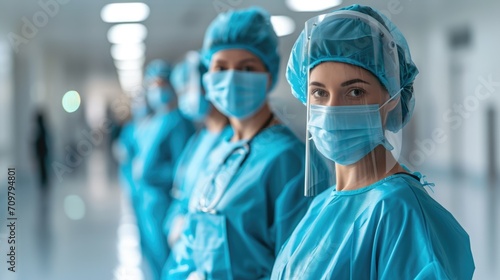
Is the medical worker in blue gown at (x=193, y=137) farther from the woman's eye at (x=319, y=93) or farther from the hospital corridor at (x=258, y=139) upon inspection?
the woman's eye at (x=319, y=93)

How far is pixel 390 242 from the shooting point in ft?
3.28

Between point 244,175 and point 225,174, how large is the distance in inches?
3.8

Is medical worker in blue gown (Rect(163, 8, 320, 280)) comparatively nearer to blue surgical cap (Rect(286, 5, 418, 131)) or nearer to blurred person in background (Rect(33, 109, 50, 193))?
blue surgical cap (Rect(286, 5, 418, 131))

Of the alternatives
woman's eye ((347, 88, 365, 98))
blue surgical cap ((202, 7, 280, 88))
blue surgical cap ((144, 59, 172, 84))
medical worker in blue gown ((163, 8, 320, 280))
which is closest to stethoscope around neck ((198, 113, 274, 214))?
medical worker in blue gown ((163, 8, 320, 280))

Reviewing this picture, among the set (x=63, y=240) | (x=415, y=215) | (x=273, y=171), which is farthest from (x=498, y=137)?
(x=415, y=215)

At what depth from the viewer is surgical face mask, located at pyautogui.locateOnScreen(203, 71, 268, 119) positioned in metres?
1.88

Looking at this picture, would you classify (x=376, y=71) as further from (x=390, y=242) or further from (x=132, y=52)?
(x=132, y=52)

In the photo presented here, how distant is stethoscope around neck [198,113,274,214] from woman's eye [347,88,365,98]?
2.36ft

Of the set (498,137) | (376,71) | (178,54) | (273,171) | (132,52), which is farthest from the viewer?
(132,52)

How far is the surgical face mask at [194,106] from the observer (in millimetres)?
3424

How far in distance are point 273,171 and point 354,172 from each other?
0.53 meters

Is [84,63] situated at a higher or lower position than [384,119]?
higher

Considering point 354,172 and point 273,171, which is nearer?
point 354,172

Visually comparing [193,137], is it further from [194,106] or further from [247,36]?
[247,36]
